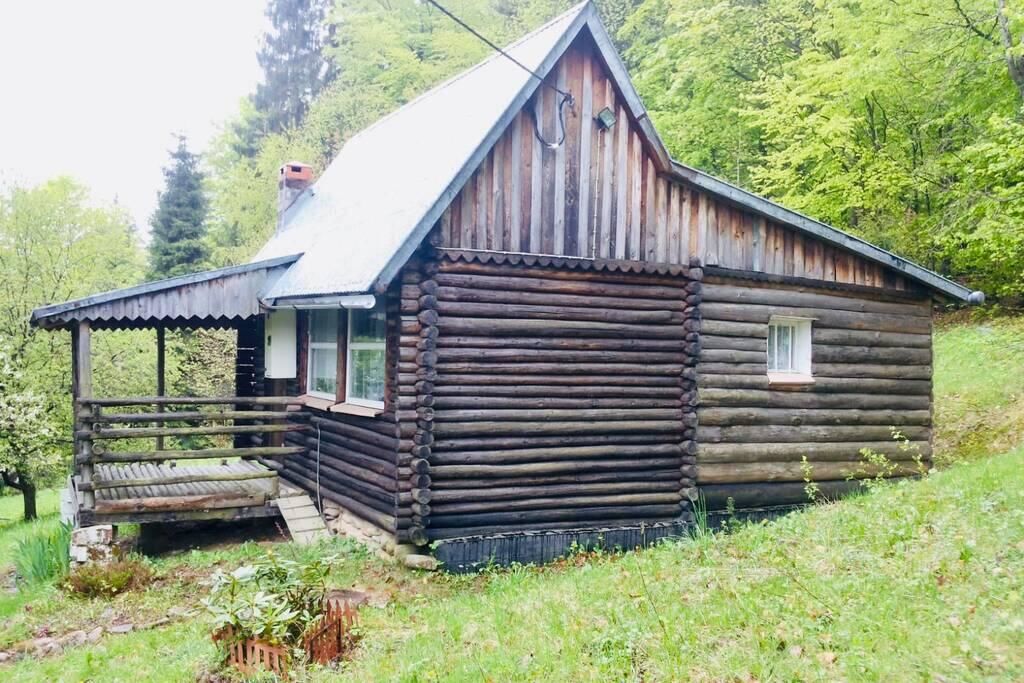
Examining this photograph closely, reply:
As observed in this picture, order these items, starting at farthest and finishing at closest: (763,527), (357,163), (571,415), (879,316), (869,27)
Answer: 1. (869,27)
2. (357,163)
3. (879,316)
4. (571,415)
5. (763,527)

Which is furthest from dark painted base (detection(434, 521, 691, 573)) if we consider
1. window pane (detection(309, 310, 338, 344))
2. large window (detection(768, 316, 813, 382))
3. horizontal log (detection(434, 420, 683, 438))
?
window pane (detection(309, 310, 338, 344))

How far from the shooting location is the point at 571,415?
35.0ft

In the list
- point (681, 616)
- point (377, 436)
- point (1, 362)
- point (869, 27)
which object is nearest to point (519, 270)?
point (377, 436)

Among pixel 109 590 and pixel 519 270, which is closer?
pixel 109 590

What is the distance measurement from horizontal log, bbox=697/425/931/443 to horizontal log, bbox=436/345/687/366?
1.13 metres

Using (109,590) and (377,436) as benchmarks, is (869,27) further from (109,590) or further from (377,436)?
(109,590)

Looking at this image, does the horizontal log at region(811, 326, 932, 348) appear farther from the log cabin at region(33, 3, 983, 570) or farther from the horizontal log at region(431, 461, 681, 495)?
the horizontal log at region(431, 461, 681, 495)

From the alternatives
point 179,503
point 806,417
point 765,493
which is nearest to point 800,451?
point 806,417

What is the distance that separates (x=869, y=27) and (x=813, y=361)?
412 inches

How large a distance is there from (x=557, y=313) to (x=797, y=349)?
13.6 feet

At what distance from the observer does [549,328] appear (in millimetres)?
10539

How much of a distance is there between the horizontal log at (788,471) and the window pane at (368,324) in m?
4.74

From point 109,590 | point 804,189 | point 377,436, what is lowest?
point 109,590

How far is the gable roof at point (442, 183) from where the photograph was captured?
9.71m
